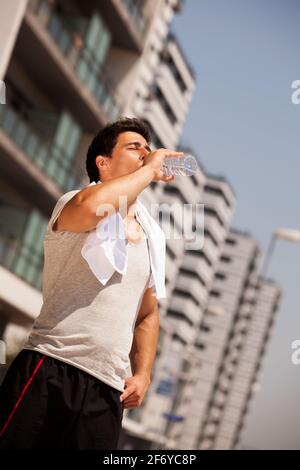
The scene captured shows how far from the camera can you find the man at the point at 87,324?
2213 mm

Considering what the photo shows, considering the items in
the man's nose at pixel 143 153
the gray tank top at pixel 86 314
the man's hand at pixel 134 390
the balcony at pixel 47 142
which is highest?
the balcony at pixel 47 142

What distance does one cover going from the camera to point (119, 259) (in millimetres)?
2295

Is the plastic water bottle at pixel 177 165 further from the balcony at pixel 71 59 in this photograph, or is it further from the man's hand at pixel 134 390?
the balcony at pixel 71 59

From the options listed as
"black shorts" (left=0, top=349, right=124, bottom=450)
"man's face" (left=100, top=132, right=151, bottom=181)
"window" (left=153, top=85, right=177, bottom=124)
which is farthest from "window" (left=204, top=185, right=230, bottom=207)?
"black shorts" (left=0, top=349, right=124, bottom=450)

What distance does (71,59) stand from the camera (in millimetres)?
23672

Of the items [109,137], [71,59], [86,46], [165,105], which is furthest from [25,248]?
[165,105]

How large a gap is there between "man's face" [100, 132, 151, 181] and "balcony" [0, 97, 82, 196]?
1889cm

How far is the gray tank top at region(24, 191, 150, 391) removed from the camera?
2.29 meters

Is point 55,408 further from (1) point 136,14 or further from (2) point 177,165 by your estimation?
(1) point 136,14

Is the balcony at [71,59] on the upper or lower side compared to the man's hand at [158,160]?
upper

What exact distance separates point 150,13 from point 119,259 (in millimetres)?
27064

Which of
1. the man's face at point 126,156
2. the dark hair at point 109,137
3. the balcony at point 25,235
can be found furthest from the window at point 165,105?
the man's face at point 126,156

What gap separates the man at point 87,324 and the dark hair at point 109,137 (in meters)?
0.10

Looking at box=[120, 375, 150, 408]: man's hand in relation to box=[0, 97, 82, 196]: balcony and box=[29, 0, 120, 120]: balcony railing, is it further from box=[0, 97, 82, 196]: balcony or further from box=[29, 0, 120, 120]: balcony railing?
box=[29, 0, 120, 120]: balcony railing
